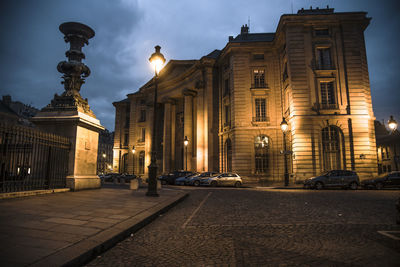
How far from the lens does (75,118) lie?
11.4m

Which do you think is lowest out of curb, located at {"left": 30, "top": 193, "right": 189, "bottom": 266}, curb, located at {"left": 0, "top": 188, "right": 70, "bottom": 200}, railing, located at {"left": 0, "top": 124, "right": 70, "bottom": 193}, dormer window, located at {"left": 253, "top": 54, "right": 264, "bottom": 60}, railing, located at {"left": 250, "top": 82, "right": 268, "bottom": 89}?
curb, located at {"left": 30, "top": 193, "right": 189, "bottom": 266}

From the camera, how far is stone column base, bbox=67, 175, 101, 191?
37.0ft

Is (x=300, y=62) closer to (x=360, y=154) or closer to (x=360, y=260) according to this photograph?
(x=360, y=154)

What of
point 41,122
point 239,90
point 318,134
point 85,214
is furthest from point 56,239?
point 239,90

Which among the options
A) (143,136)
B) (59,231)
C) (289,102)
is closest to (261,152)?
(289,102)

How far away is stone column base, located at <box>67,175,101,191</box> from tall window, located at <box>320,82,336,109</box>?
22.2m

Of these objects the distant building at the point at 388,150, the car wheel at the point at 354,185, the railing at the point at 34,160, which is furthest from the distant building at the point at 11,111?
the distant building at the point at 388,150

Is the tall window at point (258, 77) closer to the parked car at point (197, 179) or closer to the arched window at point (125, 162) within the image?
the parked car at point (197, 179)

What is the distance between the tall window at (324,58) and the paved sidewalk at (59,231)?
83.8ft

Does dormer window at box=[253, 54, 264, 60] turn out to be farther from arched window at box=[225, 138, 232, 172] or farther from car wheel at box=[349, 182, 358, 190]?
car wheel at box=[349, 182, 358, 190]

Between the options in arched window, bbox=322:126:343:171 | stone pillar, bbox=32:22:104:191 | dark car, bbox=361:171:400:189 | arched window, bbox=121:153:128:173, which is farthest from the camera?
arched window, bbox=121:153:128:173

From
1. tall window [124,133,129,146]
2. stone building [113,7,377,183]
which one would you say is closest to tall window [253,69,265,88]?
stone building [113,7,377,183]

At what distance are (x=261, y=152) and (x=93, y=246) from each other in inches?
1114

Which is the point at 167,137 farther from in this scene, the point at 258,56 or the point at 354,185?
the point at 354,185
